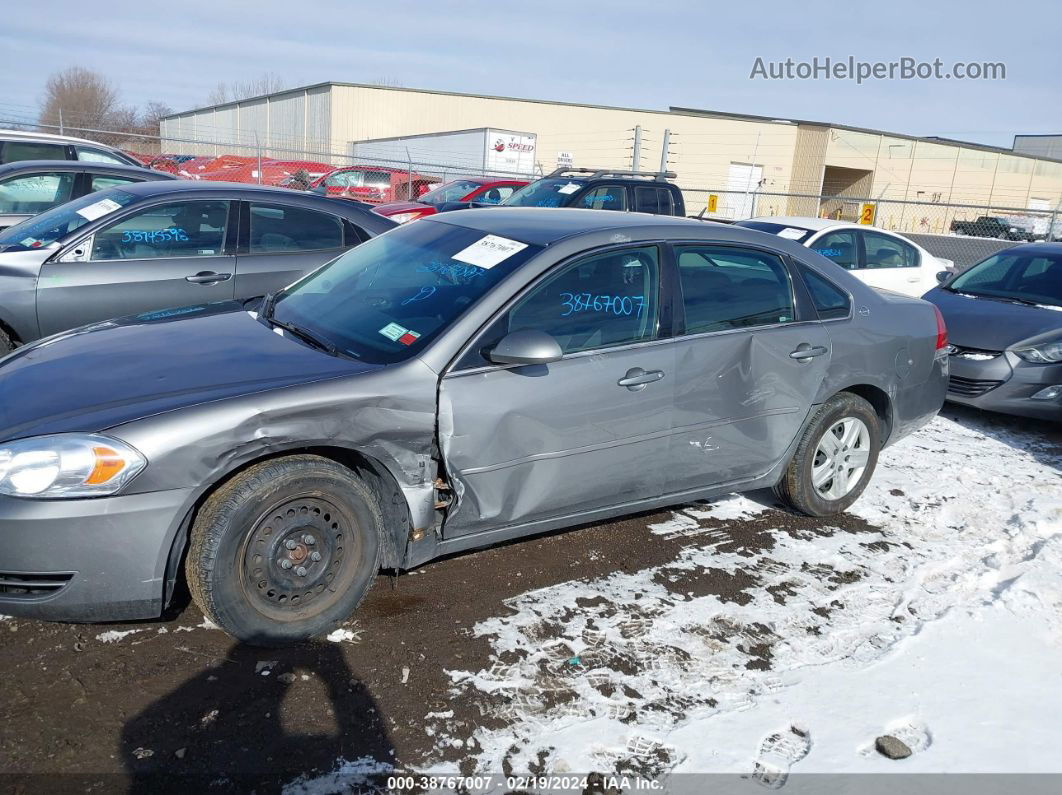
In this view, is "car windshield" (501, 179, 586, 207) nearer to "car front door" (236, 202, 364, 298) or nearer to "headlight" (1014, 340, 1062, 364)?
"car front door" (236, 202, 364, 298)

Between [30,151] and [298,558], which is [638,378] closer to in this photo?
[298,558]

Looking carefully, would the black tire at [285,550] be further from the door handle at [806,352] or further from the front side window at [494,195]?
the front side window at [494,195]

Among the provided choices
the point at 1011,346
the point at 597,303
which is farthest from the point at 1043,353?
the point at 597,303

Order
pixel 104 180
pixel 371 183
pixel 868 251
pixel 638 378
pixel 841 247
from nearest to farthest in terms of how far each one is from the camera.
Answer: pixel 638 378
pixel 104 180
pixel 841 247
pixel 868 251
pixel 371 183

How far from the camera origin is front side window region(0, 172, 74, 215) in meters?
8.12

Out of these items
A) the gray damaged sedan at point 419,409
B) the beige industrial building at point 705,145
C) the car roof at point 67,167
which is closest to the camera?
the gray damaged sedan at point 419,409

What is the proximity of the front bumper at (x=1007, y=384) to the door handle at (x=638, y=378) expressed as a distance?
4.40 m

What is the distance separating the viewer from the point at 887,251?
35.4 ft

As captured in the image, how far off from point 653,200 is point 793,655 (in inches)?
376

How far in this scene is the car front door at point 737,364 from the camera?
13.2ft

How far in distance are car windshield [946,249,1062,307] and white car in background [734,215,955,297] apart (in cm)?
166

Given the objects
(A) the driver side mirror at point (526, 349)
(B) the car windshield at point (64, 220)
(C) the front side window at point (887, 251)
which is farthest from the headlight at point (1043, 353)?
(B) the car windshield at point (64, 220)

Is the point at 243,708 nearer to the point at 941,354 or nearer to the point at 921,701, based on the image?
the point at 921,701

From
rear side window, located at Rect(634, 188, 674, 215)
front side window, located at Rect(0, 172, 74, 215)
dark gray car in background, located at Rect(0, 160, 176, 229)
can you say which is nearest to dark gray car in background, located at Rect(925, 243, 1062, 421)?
rear side window, located at Rect(634, 188, 674, 215)
